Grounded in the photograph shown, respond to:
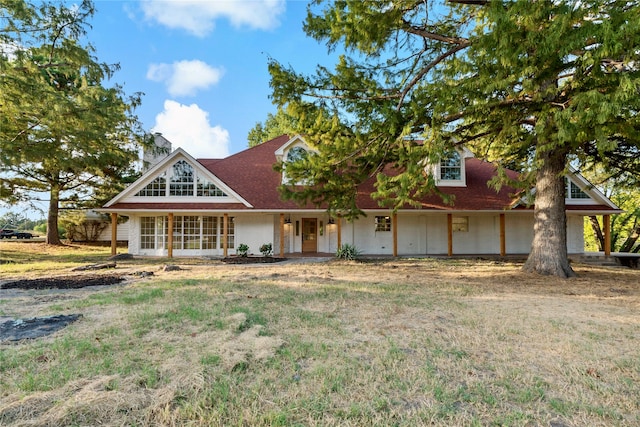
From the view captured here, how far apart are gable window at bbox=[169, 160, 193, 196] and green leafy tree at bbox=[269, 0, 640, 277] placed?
327 inches

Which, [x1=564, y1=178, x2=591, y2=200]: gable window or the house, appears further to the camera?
[x1=564, y1=178, x2=591, y2=200]: gable window

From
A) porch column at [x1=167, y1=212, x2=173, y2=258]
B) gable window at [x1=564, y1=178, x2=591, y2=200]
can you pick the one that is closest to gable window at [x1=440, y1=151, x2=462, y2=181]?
gable window at [x1=564, y1=178, x2=591, y2=200]

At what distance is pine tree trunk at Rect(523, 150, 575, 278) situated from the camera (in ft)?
35.2

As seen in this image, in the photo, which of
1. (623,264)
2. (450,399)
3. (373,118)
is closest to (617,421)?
(450,399)

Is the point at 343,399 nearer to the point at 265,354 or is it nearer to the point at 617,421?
the point at 265,354

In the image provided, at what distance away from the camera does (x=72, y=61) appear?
526 inches

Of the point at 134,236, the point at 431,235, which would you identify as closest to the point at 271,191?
the point at 134,236

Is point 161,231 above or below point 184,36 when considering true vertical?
below

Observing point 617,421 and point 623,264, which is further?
point 623,264

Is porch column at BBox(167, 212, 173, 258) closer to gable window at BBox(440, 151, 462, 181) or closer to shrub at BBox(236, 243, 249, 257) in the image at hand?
shrub at BBox(236, 243, 249, 257)

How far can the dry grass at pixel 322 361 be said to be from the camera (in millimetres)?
2703

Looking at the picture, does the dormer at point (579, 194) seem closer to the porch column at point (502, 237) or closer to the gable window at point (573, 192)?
the gable window at point (573, 192)

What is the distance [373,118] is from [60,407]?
9102 mm

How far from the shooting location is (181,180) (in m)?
16.6
